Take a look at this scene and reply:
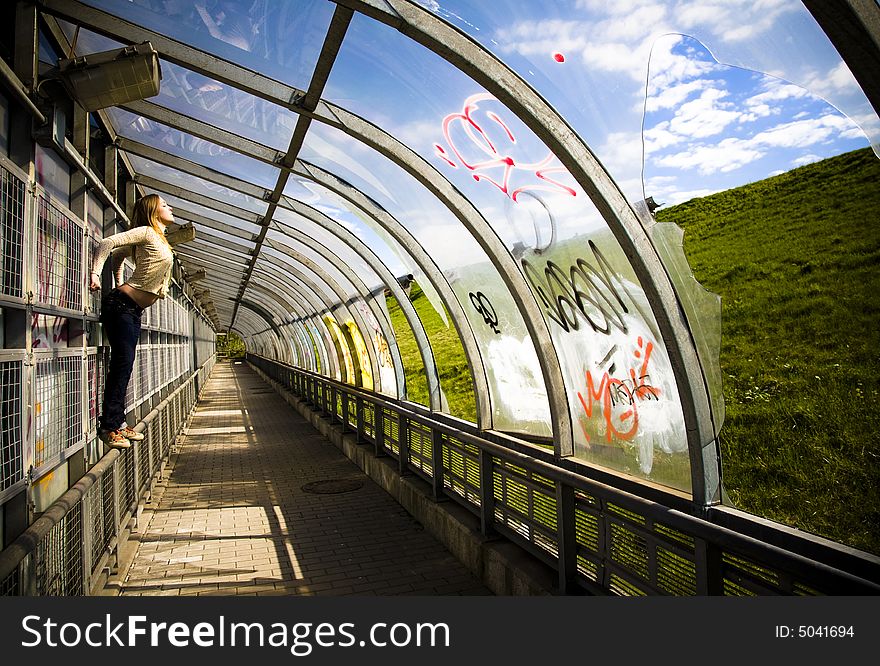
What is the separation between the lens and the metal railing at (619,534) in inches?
99.2

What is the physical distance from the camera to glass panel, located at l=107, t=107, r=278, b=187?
659cm

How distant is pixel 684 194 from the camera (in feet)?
13.3

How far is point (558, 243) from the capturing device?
14.8 ft

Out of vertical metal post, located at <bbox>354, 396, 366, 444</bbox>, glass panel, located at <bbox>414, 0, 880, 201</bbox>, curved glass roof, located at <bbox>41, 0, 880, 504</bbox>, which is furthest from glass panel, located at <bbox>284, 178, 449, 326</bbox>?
glass panel, located at <bbox>414, 0, 880, 201</bbox>

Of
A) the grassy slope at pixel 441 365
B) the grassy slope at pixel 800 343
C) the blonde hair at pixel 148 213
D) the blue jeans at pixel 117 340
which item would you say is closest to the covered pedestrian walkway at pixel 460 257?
the grassy slope at pixel 800 343

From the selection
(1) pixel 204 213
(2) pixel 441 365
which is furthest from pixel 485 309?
(2) pixel 441 365

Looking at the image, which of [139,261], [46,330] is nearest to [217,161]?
[139,261]

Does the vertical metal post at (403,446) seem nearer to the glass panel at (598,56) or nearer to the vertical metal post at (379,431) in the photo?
the vertical metal post at (379,431)

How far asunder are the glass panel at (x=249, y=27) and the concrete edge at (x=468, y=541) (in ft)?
13.1

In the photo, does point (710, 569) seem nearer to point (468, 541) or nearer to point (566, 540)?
point (566, 540)

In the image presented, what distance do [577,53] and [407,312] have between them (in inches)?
201

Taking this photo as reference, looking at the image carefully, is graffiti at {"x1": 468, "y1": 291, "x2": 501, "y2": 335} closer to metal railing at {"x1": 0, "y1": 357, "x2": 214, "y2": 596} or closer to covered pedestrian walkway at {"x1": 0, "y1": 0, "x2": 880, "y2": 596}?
covered pedestrian walkway at {"x1": 0, "y1": 0, "x2": 880, "y2": 596}

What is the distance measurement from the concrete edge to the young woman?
287 centimetres

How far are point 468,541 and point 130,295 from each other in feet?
10.9
